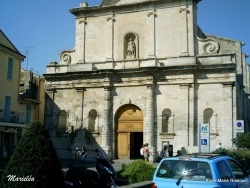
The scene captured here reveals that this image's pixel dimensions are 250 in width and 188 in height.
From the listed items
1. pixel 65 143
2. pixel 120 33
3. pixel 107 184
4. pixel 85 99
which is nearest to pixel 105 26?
pixel 120 33

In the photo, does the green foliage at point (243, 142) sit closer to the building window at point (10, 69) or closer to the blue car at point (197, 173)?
the blue car at point (197, 173)

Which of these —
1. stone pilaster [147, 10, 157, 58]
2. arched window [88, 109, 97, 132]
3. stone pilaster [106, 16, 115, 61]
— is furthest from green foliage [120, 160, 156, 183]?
stone pilaster [106, 16, 115, 61]

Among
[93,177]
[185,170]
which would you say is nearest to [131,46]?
[93,177]

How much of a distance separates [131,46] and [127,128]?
6.72m

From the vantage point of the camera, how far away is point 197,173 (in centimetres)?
761

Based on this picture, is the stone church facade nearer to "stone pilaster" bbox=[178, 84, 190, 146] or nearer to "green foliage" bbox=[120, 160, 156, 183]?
"stone pilaster" bbox=[178, 84, 190, 146]

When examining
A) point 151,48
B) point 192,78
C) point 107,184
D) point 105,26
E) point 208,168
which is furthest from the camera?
point 105,26

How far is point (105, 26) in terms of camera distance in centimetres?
2927

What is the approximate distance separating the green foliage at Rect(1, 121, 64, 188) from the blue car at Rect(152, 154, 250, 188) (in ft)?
7.57

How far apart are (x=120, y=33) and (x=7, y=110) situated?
11.2m

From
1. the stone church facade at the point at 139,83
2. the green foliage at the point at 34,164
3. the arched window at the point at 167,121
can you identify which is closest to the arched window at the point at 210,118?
the stone church facade at the point at 139,83

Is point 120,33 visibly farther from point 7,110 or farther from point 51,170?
point 51,170

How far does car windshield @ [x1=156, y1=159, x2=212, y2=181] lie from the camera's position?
754 cm

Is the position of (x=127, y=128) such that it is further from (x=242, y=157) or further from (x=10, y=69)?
(x=242, y=157)
